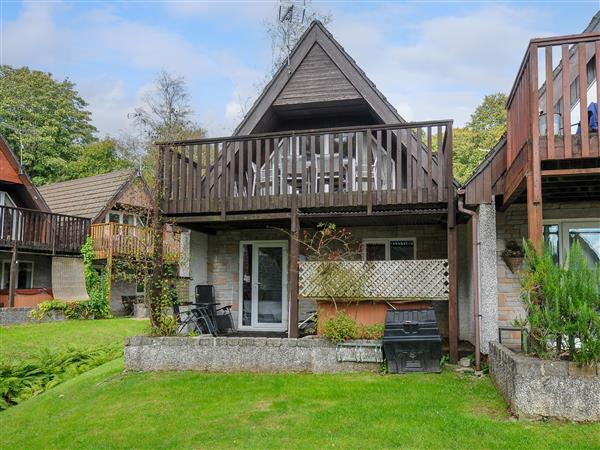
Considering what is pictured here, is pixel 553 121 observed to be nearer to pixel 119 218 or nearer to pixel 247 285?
pixel 247 285

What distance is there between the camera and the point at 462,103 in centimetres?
3944

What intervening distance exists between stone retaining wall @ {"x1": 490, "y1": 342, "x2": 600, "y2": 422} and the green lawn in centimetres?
806

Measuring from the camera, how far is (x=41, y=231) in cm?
2083

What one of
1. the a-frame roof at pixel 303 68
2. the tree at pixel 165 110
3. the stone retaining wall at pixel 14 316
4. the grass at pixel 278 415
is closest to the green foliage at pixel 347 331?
the grass at pixel 278 415

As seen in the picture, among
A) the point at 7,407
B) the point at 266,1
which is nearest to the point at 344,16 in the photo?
the point at 266,1

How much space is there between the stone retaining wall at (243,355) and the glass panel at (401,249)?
361 cm

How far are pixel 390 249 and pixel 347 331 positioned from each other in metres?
3.54

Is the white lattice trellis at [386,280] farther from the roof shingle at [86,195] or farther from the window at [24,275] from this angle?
the window at [24,275]

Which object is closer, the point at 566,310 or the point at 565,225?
the point at 566,310

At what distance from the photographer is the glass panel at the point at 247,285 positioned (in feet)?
40.0

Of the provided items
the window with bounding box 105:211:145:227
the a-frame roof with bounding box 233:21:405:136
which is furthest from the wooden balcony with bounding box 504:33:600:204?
the window with bounding box 105:211:145:227

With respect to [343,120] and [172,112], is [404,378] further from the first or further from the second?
[172,112]

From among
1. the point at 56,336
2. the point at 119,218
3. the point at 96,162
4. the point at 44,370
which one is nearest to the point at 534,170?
the point at 44,370

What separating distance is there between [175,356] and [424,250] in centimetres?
569
